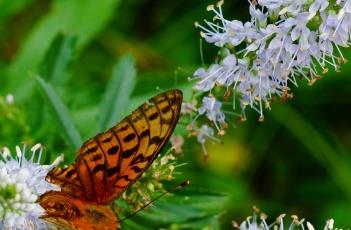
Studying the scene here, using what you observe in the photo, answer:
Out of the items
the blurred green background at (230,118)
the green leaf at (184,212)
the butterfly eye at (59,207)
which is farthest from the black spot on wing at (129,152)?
the blurred green background at (230,118)

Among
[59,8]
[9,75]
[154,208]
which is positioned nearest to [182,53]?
[59,8]

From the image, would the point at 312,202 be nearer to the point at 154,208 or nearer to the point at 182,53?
the point at 182,53

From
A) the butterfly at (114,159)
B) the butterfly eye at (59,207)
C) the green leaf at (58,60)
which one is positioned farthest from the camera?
the green leaf at (58,60)

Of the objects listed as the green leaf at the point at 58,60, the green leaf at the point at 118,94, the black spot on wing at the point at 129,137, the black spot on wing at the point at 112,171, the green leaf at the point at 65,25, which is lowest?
the black spot on wing at the point at 112,171

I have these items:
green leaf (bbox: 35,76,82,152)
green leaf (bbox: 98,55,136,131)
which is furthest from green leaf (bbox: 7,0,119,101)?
green leaf (bbox: 35,76,82,152)

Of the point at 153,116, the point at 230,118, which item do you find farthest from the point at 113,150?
the point at 230,118

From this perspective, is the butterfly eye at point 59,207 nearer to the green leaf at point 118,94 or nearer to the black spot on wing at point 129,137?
the black spot on wing at point 129,137

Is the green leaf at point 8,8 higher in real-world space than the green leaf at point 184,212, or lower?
higher
